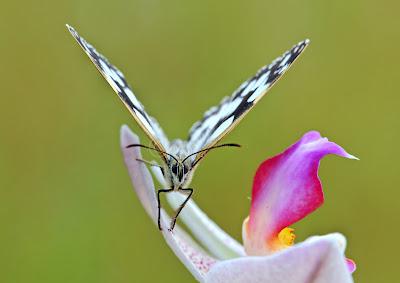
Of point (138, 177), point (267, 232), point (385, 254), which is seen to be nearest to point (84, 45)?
point (138, 177)

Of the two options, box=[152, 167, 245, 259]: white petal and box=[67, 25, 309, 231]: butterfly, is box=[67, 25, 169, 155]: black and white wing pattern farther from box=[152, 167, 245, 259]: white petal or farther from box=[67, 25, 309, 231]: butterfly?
box=[152, 167, 245, 259]: white petal

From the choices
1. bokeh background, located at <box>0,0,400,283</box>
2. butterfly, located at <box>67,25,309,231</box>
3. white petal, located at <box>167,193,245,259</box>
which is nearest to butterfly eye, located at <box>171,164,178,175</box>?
butterfly, located at <box>67,25,309,231</box>

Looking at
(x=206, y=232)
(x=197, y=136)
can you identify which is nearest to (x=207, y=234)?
(x=206, y=232)

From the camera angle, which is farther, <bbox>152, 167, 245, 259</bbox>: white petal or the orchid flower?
<bbox>152, 167, 245, 259</bbox>: white petal

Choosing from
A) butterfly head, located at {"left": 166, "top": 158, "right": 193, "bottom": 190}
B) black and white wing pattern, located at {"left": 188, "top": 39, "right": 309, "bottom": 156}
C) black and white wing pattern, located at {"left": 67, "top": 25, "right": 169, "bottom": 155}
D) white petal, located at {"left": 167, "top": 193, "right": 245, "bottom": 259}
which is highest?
black and white wing pattern, located at {"left": 67, "top": 25, "right": 169, "bottom": 155}

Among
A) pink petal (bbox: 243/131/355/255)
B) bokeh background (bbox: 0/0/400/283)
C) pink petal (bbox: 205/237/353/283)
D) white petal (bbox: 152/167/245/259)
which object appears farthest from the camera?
bokeh background (bbox: 0/0/400/283)

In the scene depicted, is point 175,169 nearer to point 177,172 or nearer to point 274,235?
point 177,172

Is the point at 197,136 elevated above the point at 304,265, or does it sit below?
above

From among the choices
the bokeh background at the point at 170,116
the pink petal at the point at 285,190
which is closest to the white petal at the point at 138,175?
the pink petal at the point at 285,190
